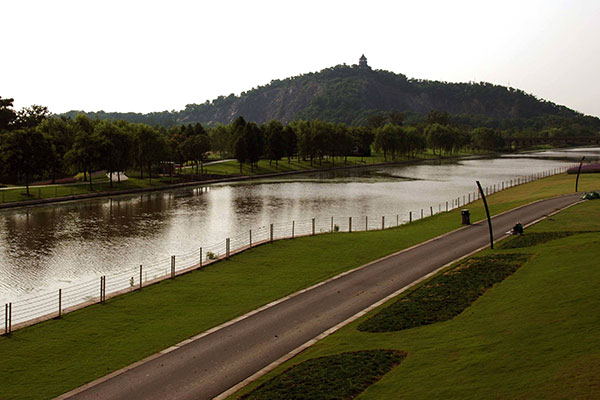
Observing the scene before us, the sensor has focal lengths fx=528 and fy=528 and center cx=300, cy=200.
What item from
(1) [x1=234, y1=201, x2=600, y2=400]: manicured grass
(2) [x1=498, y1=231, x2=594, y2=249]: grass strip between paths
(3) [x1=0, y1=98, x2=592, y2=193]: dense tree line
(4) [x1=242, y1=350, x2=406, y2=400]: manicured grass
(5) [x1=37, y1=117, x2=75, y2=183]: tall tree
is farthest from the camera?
(5) [x1=37, y1=117, x2=75, y2=183]: tall tree

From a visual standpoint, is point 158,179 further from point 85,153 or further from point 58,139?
point 58,139

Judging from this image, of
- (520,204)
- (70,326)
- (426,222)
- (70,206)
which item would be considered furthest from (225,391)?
(70,206)

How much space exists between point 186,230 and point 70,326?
3338 centimetres

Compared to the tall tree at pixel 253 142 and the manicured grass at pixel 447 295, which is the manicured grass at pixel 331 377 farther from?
the tall tree at pixel 253 142

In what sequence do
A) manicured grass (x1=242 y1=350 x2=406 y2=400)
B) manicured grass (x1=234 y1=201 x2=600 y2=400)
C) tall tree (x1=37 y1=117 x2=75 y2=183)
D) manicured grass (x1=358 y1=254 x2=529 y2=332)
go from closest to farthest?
manicured grass (x1=234 y1=201 x2=600 y2=400), manicured grass (x1=242 y1=350 x2=406 y2=400), manicured grass (x1=358 y1=254 x2=529 y2=332), tall tree (x1=37 y1=117 x2=75 y2=183)

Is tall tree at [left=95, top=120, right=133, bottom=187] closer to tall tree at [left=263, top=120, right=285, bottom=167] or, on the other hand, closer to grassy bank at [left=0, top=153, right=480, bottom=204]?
grassy bank at [left=0, top=153, right=480, bottom=204]

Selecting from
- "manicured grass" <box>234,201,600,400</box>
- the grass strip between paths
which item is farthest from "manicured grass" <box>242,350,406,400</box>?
the grass strip between paths

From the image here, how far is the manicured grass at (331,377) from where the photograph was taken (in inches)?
620

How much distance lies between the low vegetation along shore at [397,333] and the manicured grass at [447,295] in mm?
592

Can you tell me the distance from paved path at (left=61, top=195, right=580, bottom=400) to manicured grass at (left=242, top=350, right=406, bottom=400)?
60.8 inches

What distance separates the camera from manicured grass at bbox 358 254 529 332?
21.8 metres

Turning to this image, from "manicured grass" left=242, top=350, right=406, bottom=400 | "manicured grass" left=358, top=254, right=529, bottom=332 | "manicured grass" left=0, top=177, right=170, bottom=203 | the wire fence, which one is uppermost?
"manicured grass" left=0, top=177, right=170, bottom=203

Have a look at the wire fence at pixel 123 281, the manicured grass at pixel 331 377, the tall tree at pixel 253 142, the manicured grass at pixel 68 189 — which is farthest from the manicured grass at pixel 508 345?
the tall tree at pixel 253 142

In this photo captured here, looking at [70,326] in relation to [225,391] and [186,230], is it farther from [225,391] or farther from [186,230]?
[186,230]
